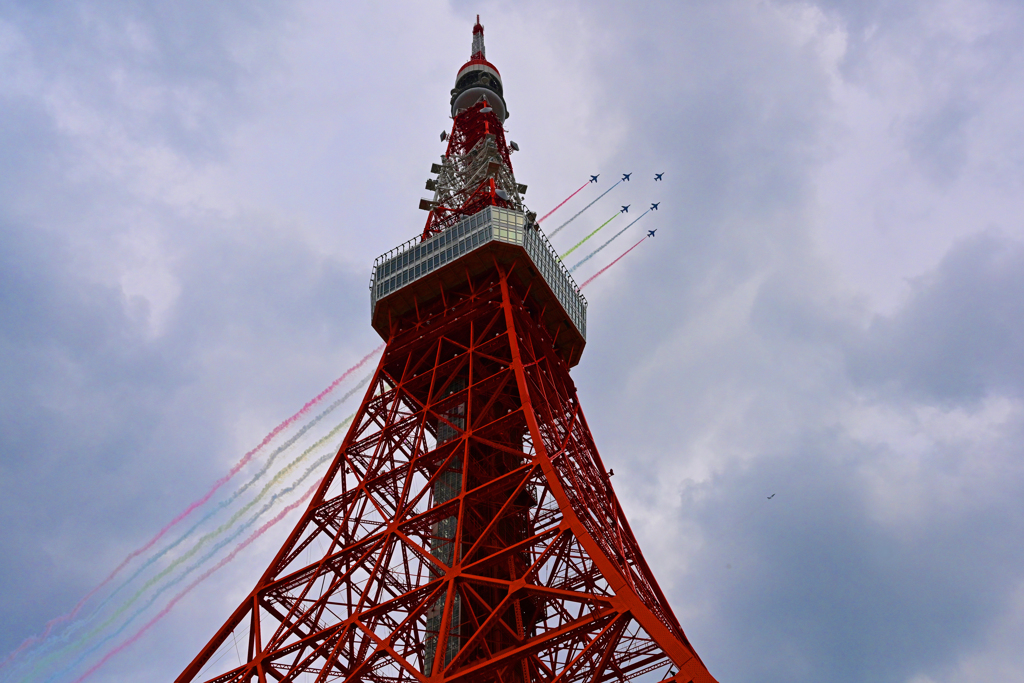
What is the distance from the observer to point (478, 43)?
67062 mm

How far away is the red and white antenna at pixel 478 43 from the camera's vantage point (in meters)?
65.5

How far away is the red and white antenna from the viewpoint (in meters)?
65.5

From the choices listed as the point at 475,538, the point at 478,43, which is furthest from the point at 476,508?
the point at 478,43

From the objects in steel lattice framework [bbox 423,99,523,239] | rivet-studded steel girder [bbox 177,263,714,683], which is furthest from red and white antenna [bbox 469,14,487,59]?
rivet-studded steel girder [bbox 177,263,714,683]

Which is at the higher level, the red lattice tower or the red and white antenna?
the red and white antenna

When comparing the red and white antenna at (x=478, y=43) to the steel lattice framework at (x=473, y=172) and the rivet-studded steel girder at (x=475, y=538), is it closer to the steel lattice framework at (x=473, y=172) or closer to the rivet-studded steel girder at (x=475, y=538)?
the steel lattice framework at (x=473, y=172)

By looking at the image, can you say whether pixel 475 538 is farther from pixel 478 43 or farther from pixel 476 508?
pixel 478 43

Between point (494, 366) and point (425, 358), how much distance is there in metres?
3.41

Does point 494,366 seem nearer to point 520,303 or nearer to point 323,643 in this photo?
point 520,303

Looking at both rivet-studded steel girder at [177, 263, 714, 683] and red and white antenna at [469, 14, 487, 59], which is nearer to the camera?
rivet-studded steel girder at [177, 263, 714, 683]

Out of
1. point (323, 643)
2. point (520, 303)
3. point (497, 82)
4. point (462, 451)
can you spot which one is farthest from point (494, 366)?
point (497, 82)

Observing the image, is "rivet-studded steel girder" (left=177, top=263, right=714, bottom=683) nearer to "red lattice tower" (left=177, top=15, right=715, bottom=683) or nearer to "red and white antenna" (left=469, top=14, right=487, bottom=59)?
"red lattice tower" (left=177, top=15, right=715, bottom=683)

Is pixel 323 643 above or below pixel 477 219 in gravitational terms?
below

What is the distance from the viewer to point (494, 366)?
146ft
